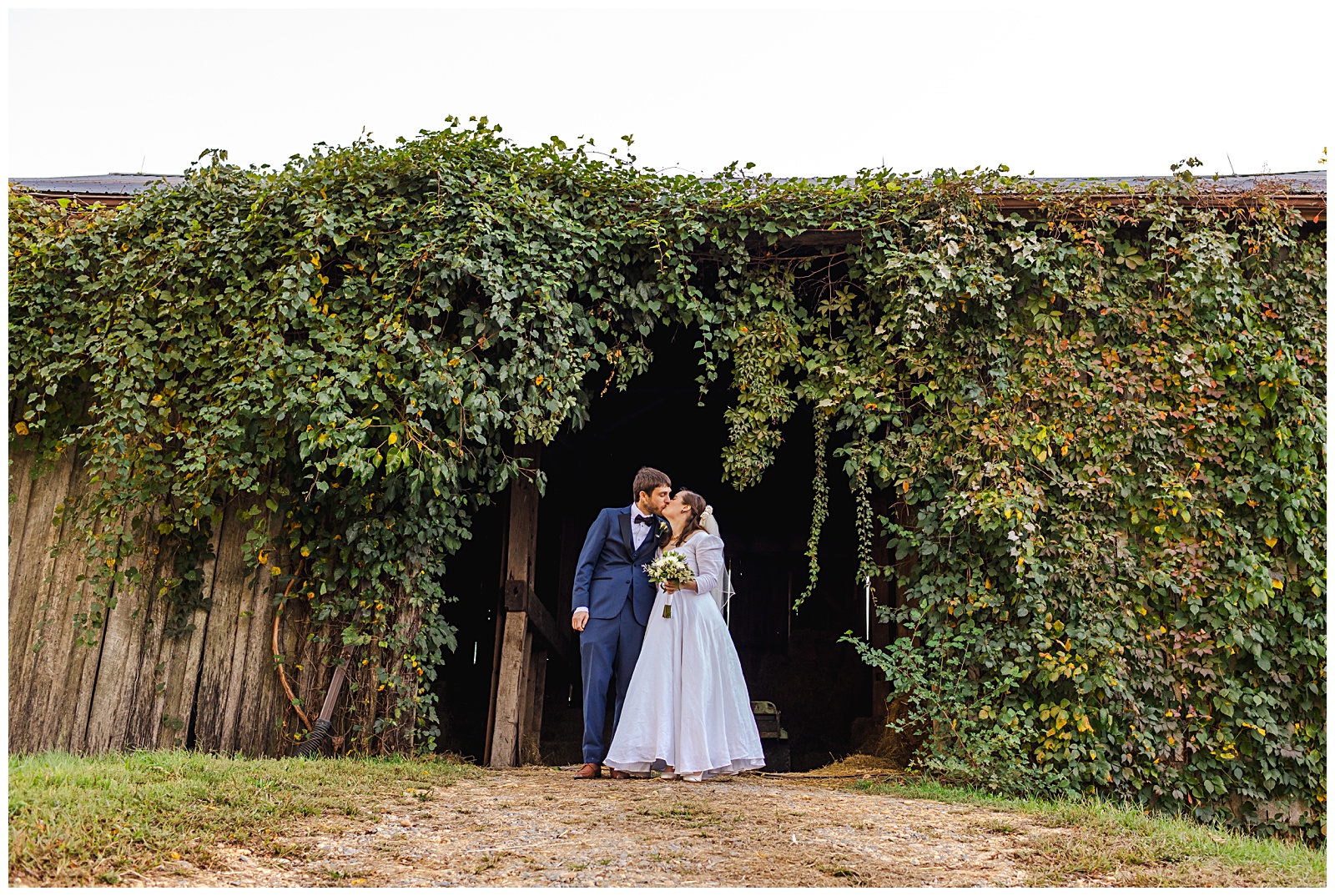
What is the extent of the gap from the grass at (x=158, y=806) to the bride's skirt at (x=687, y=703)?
1.16 meters

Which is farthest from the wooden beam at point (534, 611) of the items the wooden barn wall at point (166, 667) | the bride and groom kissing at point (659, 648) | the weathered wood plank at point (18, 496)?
the weathered wood plank at point (18, 496)

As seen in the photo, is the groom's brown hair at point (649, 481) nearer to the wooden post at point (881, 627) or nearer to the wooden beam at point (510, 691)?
the wooden beam at point (510, 691)

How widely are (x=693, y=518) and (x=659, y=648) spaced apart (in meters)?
0.82

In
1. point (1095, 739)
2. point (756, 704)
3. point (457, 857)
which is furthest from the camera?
point (756, 704)

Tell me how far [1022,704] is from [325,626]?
419 centimetres

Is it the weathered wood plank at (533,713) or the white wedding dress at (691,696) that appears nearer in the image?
the white wedding dress at (691,696)

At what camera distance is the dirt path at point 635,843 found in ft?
11.9

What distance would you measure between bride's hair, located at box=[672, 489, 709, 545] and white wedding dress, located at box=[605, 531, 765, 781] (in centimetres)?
7

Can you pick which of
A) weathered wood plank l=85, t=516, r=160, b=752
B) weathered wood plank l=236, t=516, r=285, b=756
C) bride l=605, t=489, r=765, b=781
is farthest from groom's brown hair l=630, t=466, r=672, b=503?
weathered wood plank l=85, t=516, r=160, b=752

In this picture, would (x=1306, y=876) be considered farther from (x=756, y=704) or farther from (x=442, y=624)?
(x=756, y=704)

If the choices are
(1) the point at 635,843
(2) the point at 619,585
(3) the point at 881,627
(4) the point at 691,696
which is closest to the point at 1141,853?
(1) the point at 635,843

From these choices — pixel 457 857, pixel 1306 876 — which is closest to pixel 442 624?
pixel 457 857

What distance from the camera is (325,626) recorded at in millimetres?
6230

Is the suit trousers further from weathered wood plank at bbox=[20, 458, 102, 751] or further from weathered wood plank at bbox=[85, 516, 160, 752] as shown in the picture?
weathered wood plank at bbox=[20, 458, 102, 751]
